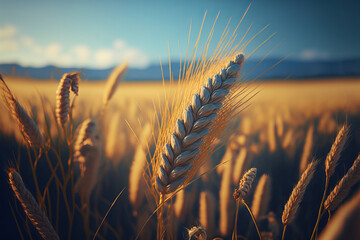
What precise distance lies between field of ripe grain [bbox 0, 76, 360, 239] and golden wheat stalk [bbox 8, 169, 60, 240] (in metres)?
0.08

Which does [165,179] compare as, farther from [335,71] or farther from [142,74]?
[335,71]

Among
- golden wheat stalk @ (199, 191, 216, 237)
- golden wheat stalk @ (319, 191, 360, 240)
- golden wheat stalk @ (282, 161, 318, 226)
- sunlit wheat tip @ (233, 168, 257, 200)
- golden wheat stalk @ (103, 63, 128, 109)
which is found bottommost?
golden wheat stalk @ (199, 191, 216, 237)

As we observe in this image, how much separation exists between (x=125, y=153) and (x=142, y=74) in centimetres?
57

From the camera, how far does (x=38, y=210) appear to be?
573 mm

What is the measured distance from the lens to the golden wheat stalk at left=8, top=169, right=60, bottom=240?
55 centimetres

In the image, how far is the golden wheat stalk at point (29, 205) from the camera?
548 millimetres

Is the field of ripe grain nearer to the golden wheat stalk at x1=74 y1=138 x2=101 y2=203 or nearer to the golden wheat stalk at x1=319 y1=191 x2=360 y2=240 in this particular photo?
the golden wheat stalk at x1=74 y1=138 x2=101 y2=203

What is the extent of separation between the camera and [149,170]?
25.2 inches

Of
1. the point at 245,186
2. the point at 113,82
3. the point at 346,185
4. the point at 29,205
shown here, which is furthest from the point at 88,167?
the point at 346,185

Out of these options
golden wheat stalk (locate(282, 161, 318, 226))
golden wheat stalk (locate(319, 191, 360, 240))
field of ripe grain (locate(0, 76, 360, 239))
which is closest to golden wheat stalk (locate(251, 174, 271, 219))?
field of ripe grain (locate(0, 76, 360, 239))

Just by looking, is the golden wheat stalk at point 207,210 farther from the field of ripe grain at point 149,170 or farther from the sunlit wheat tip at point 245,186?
the sunlit wheat tip at point 245,186

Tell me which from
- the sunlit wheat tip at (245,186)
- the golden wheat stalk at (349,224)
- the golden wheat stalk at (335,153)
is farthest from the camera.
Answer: the golden wheat stalk at (335,153)

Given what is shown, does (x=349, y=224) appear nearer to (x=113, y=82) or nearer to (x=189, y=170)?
(x=189, y=170)

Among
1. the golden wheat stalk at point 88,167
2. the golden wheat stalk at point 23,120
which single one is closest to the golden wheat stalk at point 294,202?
the golden wheat stalk at point 88,167
